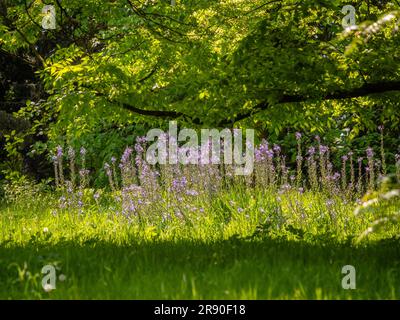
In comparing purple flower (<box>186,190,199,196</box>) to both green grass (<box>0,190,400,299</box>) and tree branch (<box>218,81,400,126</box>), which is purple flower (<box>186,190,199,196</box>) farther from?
tree branch (<box>218,81,400,126</box>)

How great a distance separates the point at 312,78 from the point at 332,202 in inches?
Answer: 84.9

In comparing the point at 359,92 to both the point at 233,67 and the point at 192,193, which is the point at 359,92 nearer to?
the point at 233,67

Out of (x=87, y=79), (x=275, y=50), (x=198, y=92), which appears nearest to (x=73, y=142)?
(x=87, y=79)

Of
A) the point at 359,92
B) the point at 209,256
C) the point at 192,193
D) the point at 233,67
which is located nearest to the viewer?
the point at 209,256

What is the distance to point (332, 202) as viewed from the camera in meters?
8.16

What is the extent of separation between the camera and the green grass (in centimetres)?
456

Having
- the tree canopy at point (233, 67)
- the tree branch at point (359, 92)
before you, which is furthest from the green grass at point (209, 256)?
the tree branch at point (359, 92)

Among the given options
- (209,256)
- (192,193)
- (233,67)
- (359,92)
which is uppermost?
(233,67)

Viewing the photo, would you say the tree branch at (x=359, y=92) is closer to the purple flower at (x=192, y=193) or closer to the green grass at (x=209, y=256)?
the green grass at (x=209, y=256)

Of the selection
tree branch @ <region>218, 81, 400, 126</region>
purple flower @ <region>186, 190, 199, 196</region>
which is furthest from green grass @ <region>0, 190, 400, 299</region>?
tree branch @ <region>218, 81, 400, 126</region>

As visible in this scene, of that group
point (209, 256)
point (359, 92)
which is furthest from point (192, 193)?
point (209, 256)

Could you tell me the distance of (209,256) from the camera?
5.73m
